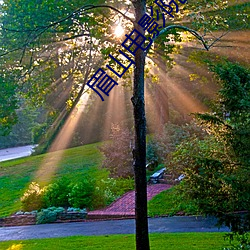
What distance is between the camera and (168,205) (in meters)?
9.61

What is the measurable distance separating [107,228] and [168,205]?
203 centimetres

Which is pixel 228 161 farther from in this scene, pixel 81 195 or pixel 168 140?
pixel 168 140

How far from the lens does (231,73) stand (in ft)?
12.2

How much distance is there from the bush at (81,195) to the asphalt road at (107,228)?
3.47ft

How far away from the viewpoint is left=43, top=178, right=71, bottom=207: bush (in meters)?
10.8

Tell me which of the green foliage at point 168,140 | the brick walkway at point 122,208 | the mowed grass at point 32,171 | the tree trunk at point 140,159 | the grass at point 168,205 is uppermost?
the tree trunk at point 140,159

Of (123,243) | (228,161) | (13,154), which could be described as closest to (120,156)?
(123,243)

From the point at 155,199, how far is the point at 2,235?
4225 millimetres

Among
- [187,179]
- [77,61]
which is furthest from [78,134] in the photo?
[187,179]

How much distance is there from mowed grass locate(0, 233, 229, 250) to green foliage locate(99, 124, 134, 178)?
6208 mm

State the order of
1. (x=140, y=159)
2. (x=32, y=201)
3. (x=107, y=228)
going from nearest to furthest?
(x=140, y=159) → (x=107, y=228) → (x=32, y=201)

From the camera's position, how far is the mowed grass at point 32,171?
44.6 feet

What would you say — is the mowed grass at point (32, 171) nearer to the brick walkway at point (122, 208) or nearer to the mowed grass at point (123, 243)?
the brick walkway at point (122, 208)

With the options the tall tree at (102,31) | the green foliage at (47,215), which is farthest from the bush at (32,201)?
the tall tree at (102,31)
